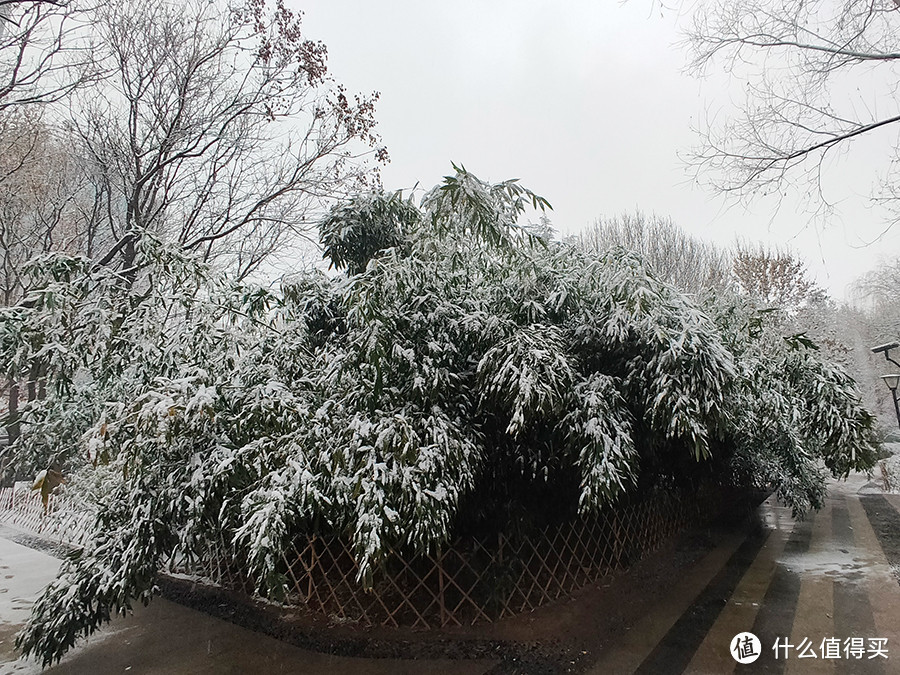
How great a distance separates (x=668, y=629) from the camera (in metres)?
3.86

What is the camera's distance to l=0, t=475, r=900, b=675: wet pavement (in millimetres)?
3314

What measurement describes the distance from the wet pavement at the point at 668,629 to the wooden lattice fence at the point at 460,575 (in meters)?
0.19

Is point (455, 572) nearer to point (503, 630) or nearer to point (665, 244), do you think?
point (503, 630)

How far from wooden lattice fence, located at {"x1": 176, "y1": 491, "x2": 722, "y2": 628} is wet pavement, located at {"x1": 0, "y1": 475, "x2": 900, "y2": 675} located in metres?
0.19

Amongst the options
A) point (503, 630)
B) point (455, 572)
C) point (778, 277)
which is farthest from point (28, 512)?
point (778, 277)

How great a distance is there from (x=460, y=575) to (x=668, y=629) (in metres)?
1.65

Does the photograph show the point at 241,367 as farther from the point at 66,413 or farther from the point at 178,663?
the point at 66,413

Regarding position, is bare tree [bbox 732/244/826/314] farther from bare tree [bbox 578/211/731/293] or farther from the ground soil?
the ground soil

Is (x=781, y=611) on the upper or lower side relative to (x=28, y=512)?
lower

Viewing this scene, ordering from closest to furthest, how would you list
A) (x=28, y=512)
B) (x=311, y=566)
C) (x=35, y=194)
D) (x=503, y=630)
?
1. (x=503, y=630)
2. (x=311, y=566)
3. (x=35, y=194)
4. (x=28, y=512)

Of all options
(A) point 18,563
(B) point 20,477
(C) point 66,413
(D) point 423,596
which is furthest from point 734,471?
(B) point 20,477

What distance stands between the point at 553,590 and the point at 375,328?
2.72 m

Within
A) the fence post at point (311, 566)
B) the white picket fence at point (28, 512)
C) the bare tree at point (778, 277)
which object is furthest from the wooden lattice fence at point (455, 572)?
the bare tree at point (778, 277)

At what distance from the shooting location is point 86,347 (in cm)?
343
